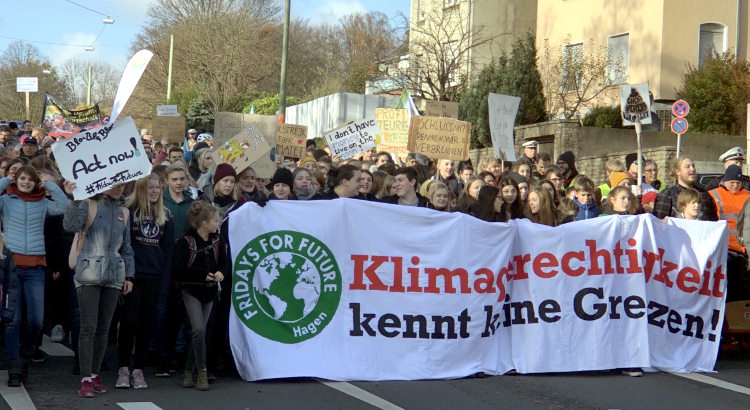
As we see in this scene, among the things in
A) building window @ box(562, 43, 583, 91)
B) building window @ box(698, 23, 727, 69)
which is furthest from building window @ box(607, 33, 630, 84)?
building window @ box(698, 23, 727, 69)

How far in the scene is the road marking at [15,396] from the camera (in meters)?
7.58

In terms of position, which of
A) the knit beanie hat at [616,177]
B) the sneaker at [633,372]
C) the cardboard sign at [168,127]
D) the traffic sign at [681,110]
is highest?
the traffic sign at [681,110]

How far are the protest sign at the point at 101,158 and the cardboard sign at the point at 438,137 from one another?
645 cm

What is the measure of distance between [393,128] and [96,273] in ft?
33.7

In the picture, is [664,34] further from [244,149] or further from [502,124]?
[244,149]

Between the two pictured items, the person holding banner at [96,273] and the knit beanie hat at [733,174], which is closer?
the person holding banner at [96,273]

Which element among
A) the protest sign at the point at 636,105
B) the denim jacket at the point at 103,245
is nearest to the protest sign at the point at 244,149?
the denim jacket at the point at 103,245

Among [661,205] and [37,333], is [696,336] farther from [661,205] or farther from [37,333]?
[37,333]

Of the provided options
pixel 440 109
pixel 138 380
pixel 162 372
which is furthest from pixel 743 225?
pixel 440 109

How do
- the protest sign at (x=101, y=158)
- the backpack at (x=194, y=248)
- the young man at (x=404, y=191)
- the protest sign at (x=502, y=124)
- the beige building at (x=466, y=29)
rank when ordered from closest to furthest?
the protest sign at (x=101, y=158)
the backpack at (x=194, y=248)
the young man at (x=404, y=191)
the protest sign at (x=502, y=124)
the beige building at (x=466, y=29)

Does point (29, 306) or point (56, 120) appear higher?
point (56, 120)

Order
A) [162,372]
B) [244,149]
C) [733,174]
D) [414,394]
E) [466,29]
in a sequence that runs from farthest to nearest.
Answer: [466,29], [244,149], [733,174], [162,372], [414,394]

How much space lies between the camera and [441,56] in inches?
1330

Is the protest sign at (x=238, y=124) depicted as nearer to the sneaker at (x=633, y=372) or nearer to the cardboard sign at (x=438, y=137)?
the cardboard sign at (x=438, y=137)
